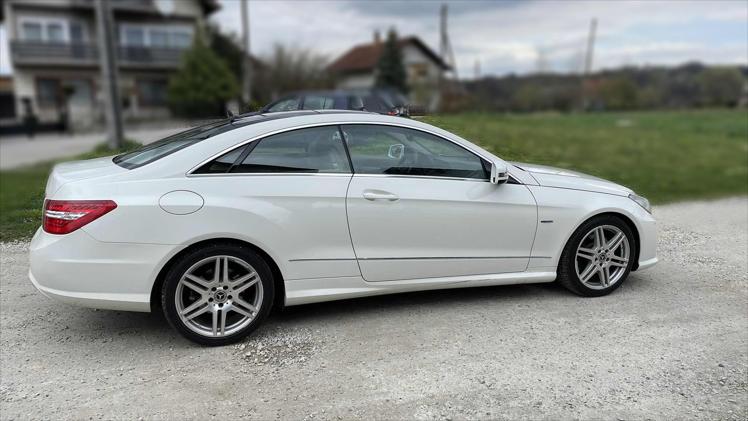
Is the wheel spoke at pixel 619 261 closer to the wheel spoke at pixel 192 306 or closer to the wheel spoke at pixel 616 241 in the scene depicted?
the wheel spoke at pixel 616 241

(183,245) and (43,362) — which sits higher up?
(183,245)

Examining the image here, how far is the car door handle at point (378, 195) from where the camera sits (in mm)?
3727

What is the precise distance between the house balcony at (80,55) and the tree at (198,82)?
Answer: 393 cm

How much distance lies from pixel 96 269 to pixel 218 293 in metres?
0.73

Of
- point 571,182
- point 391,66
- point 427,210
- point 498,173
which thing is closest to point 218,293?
A: point 427,210

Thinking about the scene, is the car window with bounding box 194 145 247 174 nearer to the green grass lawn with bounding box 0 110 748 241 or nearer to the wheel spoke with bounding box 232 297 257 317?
the wheel spoke with bounding box 232 297 257 317

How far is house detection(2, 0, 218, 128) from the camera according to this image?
32.5m

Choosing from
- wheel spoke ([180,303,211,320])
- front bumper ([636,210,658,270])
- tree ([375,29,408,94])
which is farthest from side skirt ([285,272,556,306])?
tree ([375,29,408,94])

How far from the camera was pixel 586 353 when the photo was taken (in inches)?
139

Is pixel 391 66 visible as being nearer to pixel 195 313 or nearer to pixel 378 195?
pixel 378 195

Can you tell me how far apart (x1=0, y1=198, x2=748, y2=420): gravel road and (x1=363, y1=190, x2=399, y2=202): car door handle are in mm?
918

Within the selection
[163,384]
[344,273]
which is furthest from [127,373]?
[344,273]

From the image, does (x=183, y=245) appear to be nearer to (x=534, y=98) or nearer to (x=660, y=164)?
(x=660, y=164)

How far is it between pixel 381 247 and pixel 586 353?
149 centimetres
